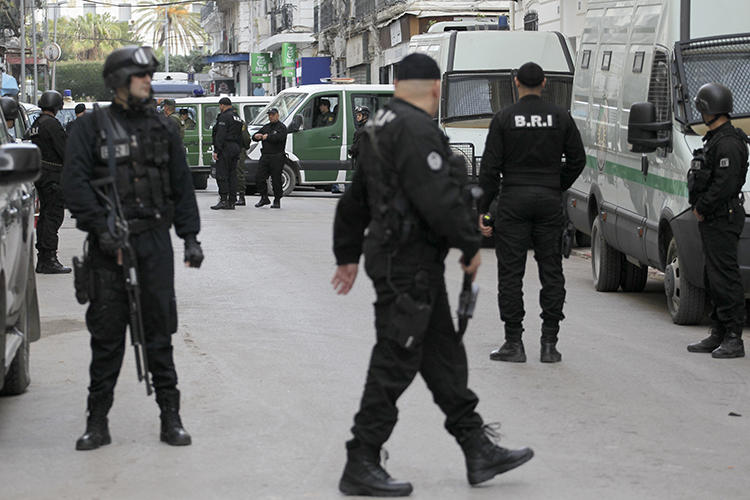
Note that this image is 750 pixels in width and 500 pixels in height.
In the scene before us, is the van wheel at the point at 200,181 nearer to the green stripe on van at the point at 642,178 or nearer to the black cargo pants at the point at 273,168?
the black cargo pants at the point at 273,168

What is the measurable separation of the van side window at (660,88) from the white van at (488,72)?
6.93 metres

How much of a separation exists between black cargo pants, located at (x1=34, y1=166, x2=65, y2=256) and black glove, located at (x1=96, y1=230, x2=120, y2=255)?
26.6 ft

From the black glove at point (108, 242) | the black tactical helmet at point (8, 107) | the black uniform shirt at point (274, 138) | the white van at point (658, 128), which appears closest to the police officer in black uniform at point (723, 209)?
the white van at point (658, 128)

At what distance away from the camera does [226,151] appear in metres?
23.1

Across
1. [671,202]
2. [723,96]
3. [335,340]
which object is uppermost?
[723,96]

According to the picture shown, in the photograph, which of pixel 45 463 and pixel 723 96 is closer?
pixel 45 463

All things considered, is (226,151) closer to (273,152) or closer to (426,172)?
(273,152)

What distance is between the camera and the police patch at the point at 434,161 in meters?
5.41

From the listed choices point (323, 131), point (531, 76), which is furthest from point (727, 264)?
point (323, 131)

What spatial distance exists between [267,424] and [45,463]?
3.93 feet

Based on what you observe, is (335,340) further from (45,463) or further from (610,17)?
(610,17)

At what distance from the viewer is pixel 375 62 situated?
4700 centimetres

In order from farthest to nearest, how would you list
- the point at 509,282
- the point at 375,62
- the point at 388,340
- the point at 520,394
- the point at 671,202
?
the point at 375,62 → the point at 671,202 → the point at 509,282 → the point at 520,394 → the point at 388,340

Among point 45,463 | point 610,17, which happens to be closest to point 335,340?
point 45,463
